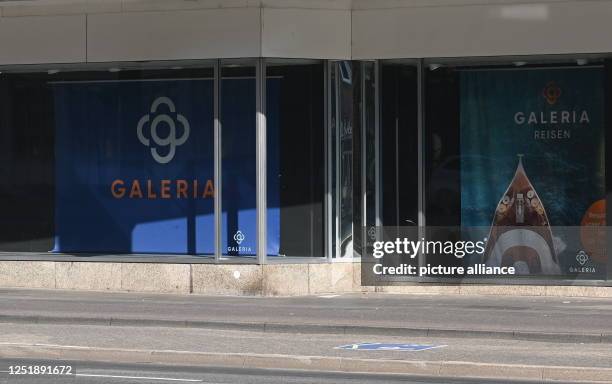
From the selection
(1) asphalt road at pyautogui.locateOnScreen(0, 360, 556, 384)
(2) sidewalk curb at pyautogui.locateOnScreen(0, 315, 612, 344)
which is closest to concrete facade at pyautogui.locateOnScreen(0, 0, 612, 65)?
(2) sidewalk curb at pyautogui.locateOnScreen(0, 315, 612, 344)

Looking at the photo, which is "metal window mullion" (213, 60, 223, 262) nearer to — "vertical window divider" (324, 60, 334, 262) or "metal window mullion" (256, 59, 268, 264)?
"metal window mullion" (256, 59, 268, 264)

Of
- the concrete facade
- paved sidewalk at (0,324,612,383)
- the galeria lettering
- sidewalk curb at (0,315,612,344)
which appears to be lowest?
paved sidewalk at (0,324,612,383)

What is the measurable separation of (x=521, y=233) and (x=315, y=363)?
737cm

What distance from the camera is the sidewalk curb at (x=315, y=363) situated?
1151 cm

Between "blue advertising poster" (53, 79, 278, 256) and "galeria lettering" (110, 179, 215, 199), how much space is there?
16 mm

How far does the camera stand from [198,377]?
11500 mm

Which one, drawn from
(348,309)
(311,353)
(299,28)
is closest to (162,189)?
(299,28)

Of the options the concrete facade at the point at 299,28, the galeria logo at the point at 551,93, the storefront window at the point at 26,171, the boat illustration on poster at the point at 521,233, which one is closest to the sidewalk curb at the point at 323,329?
the storefront window at the point at 26,171

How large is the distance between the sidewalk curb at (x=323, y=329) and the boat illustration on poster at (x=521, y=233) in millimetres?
4620

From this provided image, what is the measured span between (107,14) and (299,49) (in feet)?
10.3

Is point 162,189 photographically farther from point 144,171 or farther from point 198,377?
point 198,377

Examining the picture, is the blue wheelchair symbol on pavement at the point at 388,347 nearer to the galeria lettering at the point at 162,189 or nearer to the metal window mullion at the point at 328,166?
the metal window mullion at the point at 328,166

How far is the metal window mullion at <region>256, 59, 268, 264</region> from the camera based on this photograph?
722 inches

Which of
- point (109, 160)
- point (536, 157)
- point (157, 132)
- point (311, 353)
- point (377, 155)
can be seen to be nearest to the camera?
point (311, 353)
